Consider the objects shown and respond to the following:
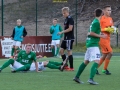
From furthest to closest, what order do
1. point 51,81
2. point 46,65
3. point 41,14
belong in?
point 41,14 → point 46,65 → point 51,81

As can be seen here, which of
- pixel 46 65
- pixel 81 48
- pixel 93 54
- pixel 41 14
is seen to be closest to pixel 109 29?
pixel 46 65

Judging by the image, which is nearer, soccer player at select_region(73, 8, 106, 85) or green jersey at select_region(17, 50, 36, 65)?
soccer player at select_region(73, 8, 106, 85)

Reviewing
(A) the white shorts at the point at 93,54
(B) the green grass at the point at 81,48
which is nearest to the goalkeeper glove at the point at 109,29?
(A) the white shorts at the point at 93,54

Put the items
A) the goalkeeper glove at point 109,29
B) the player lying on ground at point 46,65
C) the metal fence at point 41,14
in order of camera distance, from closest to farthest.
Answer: the goalkeeper glove at point 109,29, the player lying on ground at point 46,65, the metal fence at point 41,14

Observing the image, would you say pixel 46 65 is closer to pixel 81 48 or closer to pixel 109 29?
pixel 109 29

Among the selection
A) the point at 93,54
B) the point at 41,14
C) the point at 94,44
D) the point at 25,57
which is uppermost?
the point at 41,14

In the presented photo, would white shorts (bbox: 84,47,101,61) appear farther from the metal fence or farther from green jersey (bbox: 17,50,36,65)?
the metal fence

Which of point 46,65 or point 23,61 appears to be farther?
point 46,65


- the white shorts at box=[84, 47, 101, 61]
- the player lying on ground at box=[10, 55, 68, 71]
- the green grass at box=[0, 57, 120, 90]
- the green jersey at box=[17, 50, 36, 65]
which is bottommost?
the green grass at box=[0, 57, 120, 90]

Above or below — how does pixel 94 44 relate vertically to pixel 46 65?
above

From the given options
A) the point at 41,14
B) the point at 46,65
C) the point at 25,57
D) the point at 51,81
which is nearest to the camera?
the point at 51,81

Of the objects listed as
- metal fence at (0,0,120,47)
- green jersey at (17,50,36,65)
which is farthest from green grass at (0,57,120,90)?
metal fence at (0,0,120,47)

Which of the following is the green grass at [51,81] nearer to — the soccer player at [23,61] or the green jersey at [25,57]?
the soccer player at [23,61]

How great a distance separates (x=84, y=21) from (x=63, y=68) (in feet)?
67.0
